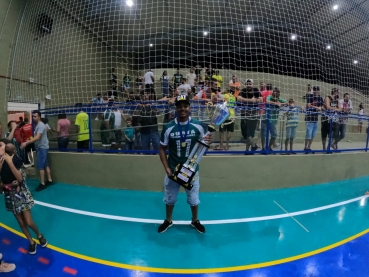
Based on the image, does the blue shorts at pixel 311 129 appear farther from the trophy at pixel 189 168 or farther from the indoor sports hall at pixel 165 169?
the trophy at pixel 189 168

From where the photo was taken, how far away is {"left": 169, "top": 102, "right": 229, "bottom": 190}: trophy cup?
7.97ft

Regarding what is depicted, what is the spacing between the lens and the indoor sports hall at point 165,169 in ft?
7.69

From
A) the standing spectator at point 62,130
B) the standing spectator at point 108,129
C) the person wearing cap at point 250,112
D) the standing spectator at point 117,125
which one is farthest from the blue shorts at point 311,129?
the standing spectator at point 62,130

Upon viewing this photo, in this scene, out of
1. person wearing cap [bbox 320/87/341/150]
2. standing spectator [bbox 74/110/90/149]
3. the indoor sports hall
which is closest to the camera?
the indoor sports hall

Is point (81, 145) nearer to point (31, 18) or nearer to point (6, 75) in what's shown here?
point (6, 75)

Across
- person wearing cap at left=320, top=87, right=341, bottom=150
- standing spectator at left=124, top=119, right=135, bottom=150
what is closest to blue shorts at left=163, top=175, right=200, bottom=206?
standing spectator at left=124, top=119, right=135, bottom=150

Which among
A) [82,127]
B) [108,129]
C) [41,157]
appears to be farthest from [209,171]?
[41,157]

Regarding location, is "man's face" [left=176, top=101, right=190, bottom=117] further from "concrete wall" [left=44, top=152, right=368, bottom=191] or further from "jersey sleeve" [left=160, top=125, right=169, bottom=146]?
"concrete wall" [left=44, top=152, right=368, bottom=191]

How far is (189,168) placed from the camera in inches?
95.4

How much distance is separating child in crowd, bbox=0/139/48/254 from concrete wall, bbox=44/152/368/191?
212 cm

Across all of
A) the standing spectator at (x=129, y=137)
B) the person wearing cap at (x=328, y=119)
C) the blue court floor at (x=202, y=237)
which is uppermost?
the person wearing cap at (x=328, y=119)

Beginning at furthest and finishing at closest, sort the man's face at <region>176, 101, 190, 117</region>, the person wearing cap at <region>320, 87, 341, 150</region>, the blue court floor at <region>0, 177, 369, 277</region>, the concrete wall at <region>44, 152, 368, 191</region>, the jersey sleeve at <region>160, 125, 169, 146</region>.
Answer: the person wearing cap at <region>320, 87, 341, 150</region>
the concrete wall at <region>44, 152, 368, 191</region>
the jersey sleeve at <region>160, 125, 169, 146</region>
the man's face at <region>176, 101, 190, 117</region>
the blue court floor at <region>0, 177, 369, 277</region>

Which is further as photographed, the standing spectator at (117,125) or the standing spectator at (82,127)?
the standing spectator at (82,127)

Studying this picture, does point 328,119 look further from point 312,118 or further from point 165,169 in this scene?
point 165,169
